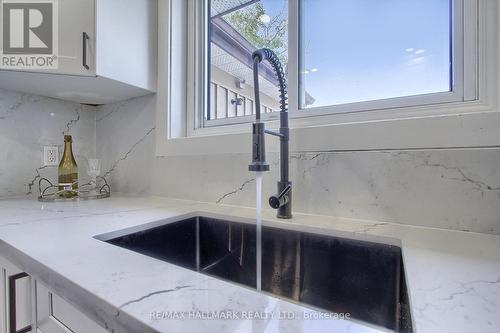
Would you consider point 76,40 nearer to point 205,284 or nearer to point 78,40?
point 78,40

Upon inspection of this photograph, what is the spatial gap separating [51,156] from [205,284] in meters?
1.45

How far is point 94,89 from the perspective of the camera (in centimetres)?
122

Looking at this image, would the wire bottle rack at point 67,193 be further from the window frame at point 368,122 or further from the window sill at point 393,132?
the window sill at point 393,132

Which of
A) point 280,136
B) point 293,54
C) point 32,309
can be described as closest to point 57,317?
point 32,309

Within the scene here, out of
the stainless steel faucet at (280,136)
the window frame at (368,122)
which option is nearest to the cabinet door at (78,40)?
the window frame at (368,122)

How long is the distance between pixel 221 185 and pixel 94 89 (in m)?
0.80

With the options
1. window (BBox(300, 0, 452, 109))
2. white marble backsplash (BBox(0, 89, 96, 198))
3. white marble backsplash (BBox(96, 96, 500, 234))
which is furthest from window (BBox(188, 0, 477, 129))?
A: white marble backsplash (BBox(0, 89, 96, 198))

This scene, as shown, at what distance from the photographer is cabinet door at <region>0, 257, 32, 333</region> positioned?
53 cm

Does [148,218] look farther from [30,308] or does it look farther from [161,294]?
[161,294]

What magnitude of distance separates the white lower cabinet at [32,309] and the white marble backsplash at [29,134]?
2.94 ft

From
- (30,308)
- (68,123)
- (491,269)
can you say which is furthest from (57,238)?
(68,123)

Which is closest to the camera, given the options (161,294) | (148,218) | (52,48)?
(161,294)

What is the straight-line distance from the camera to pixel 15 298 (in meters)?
0.55

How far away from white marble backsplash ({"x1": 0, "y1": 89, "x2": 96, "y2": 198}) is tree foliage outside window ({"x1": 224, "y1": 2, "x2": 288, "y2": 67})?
106 cm
